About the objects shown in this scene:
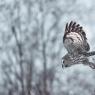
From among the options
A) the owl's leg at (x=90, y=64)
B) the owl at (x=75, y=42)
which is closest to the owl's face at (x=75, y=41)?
the owl at (x=75, y=42)

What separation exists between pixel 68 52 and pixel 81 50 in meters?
0.11

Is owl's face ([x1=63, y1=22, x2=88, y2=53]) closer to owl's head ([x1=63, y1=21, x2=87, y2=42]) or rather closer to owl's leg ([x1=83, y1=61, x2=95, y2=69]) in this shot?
owl's head ([x1=63, y1=21, x2=87, y2=42])

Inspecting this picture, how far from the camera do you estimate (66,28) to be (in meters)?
4.69

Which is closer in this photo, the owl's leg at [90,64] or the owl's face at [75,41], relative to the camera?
the owl's leg at [90,64]

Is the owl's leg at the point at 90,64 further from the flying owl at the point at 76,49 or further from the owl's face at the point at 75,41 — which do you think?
the owl's face at the point at 75,41

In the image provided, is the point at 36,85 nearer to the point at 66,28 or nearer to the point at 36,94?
the point at 36,94

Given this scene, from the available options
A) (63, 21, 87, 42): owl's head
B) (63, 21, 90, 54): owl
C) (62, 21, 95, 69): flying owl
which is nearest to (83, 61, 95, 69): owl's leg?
(62, 21, 95, 69): flying owl

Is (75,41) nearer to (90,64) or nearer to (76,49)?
(76,49)

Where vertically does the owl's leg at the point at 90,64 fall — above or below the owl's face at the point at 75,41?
below

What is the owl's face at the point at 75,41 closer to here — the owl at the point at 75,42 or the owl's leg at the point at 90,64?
the owl at the point at 75,42

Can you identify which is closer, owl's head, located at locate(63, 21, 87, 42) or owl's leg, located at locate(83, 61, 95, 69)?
owl's leg, located at locate(83, 61, 95, 69)

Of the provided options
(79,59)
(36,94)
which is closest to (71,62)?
(79,59)

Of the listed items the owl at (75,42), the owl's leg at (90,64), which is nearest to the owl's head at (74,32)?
the owl at (75,42)

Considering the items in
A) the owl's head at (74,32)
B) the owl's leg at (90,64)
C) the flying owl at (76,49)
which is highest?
the owl's head at (74,32)
